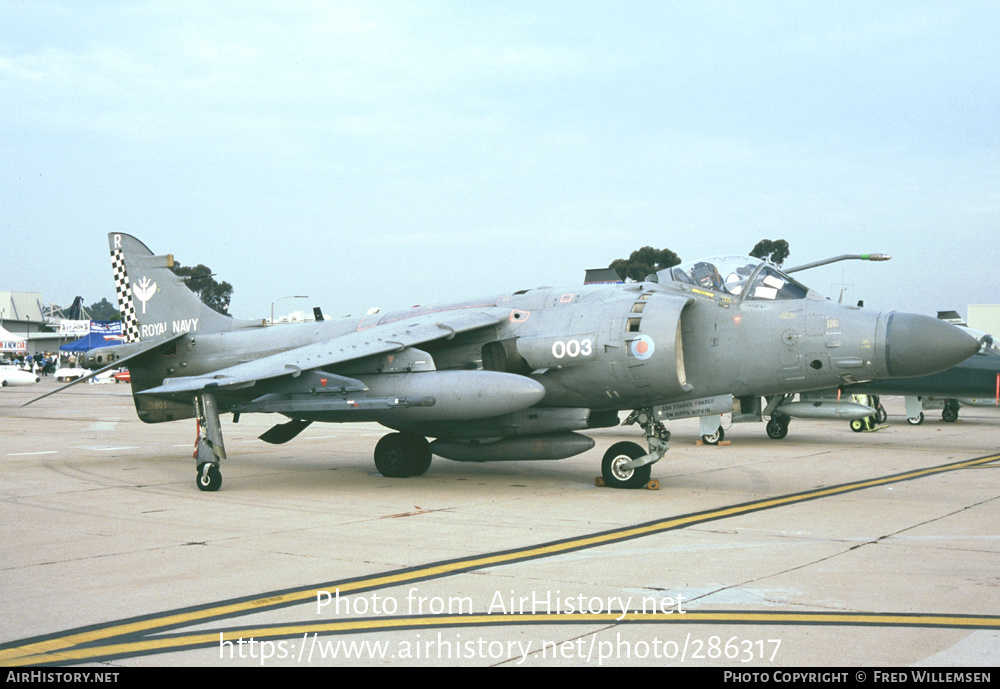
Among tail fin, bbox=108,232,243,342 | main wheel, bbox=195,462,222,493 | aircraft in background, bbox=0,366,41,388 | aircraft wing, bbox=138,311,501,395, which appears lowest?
aircraft in background, bbox=0,366,41,388

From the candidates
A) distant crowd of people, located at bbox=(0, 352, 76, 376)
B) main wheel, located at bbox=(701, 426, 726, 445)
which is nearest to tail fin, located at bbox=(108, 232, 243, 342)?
main wheel, located at bbox=(701, 426, 726, 445)

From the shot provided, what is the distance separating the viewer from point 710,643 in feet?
15.2

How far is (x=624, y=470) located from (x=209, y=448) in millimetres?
5463

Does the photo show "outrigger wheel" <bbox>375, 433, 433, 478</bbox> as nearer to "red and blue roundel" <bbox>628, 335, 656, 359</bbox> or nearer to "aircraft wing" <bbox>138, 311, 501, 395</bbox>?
"aircraft wing" <bbox>138, 311, 501, 395</bbox>

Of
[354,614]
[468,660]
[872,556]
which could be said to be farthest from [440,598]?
[872,556]

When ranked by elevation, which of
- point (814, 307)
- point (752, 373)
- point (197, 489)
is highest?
point (814, 307)

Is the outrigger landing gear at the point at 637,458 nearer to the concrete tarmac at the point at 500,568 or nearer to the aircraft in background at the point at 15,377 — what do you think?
the concrete tarmac at the point at 500,568

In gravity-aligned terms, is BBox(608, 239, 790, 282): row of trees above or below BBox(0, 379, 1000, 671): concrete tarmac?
above

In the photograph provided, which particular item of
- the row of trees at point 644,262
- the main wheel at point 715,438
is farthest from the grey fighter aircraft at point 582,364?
the row of trees at point 644,262

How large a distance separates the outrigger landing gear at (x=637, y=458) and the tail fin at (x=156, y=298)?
7.10 metres

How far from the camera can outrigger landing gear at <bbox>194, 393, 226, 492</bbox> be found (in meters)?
11.2

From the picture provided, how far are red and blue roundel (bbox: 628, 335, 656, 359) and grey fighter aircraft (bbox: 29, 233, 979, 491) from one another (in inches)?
0.7
